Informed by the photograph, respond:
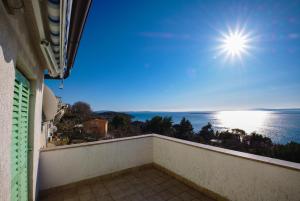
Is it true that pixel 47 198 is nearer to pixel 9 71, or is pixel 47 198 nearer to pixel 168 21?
pixel 9 71

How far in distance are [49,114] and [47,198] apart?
169cm

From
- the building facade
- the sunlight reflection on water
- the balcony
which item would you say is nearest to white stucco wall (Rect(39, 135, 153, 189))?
the balcony

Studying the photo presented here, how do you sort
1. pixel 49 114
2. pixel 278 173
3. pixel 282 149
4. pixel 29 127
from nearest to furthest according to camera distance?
pixel 278 173 < pixel 29 127 < pixel 49 114 < pixel 282 149

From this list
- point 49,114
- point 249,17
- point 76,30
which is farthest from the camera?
point 249,17

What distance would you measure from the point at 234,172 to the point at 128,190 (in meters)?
1.97

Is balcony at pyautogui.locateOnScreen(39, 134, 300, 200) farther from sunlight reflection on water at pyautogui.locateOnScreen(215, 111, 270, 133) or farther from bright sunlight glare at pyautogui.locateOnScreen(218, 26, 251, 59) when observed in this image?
sunlight reflection on water at pyautogui.locateOnScreen(215, 111, 270, 133)

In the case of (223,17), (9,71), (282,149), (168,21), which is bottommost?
(282,149)

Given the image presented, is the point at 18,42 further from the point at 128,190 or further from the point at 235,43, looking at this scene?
the point at 235,43

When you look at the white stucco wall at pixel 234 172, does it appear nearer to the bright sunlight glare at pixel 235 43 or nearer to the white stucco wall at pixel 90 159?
the white stucco wall at pixel 90 159

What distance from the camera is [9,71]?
3.30ft

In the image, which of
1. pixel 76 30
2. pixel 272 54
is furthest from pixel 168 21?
pixel 76 30

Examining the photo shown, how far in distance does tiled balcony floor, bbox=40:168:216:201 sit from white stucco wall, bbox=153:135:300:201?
0.96 feet

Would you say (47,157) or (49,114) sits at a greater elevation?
(49,114)

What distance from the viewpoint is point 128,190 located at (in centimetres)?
280
